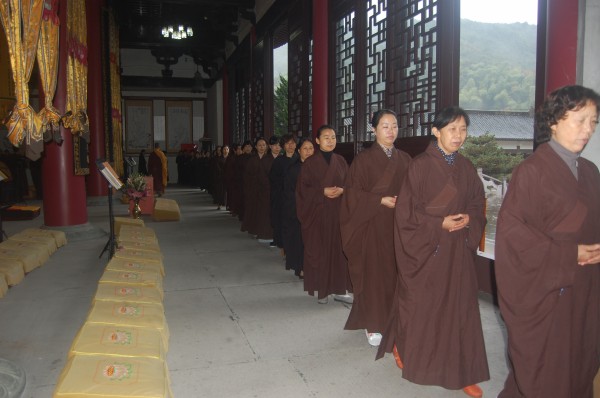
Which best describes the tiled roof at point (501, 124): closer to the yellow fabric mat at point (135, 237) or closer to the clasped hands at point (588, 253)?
the yellow fabric mat at point (135, 237)

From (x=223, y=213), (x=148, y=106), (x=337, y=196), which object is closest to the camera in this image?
(x=337, y=196)

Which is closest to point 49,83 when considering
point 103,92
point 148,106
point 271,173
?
point 271,173

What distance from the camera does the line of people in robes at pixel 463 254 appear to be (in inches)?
79.0

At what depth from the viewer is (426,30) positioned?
4852 millimetres

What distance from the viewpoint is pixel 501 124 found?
11.1 meters

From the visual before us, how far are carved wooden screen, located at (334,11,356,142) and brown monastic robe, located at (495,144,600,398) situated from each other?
418 cm

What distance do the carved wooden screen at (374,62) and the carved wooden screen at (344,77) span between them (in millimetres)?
259

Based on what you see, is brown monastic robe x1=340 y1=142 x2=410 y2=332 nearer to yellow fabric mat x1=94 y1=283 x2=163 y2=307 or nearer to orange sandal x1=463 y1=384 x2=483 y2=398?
orange sandal x1=463 y1=384 x2=483 y2=398

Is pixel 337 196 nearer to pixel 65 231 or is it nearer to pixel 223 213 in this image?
pixel 65 231

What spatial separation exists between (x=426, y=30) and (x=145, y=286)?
3.38 m

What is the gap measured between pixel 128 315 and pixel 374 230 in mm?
1586

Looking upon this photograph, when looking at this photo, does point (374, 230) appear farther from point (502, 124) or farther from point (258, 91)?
point (258, 91)

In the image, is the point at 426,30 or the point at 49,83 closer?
the point at 49,83

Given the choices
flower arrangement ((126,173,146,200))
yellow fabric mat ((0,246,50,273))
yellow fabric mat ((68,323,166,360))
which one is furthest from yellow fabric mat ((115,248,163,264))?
flower arrangement ((126,173,146,200))
